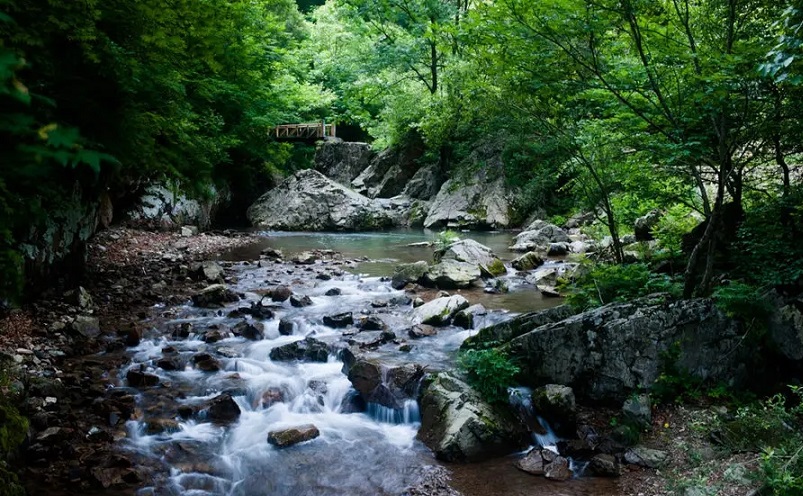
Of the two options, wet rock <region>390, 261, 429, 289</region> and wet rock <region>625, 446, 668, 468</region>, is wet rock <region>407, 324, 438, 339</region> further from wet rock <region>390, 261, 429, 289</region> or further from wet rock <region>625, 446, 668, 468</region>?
wet rock <region>625, 446, 668, 468</region>

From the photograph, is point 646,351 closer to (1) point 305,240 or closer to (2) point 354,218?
(1) point 305,240

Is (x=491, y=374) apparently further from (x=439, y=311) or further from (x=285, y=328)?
(x=285, y=328)

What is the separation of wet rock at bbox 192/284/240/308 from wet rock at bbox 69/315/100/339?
2.44 meters

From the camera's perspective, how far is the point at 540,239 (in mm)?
18594

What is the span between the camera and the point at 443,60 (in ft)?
88.8

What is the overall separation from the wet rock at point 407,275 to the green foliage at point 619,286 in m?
5.25

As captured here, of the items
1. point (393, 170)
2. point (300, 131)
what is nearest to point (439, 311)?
point (393, 170)

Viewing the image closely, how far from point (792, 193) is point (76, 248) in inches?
478

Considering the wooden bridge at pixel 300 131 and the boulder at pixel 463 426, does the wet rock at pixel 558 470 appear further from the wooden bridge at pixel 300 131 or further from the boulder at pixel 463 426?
the wooden bridge at pixel 300 131

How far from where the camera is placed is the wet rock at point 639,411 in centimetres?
577

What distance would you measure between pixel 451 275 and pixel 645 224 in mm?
5576

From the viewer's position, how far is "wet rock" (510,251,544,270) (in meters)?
14.7

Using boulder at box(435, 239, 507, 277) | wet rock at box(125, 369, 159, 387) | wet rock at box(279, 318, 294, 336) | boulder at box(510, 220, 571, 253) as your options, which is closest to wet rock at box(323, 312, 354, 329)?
wet rock at box(279, 318, 294, 336)

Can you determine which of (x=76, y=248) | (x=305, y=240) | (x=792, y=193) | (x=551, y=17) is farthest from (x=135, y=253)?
(x=792, y=193)
